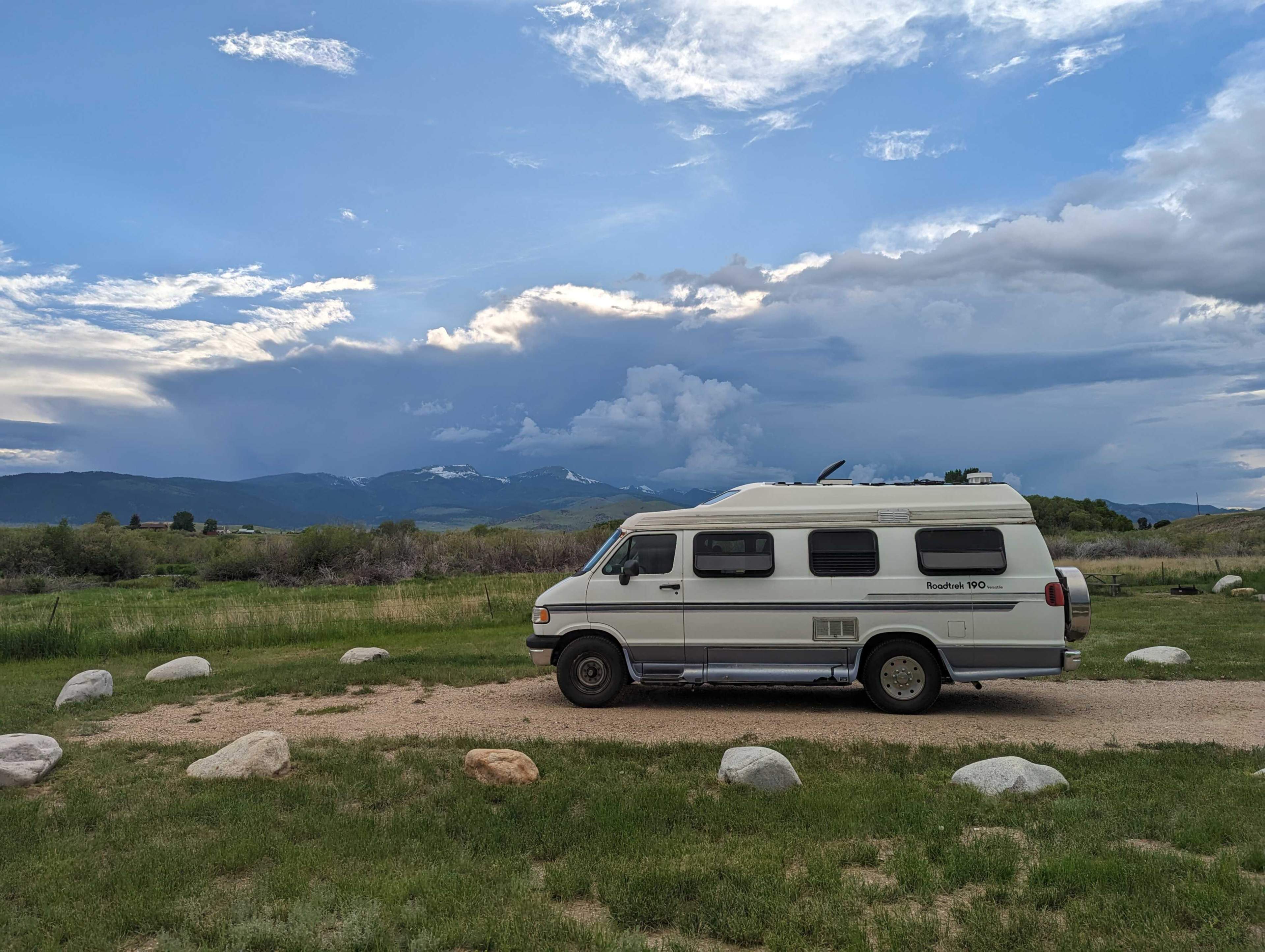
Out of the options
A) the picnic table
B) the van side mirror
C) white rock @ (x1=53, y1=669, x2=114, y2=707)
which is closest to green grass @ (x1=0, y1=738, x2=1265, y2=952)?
the van side mirror

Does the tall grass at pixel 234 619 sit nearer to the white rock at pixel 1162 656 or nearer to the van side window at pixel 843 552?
the van side window at pixel 843 552

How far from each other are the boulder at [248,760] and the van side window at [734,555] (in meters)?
5.47

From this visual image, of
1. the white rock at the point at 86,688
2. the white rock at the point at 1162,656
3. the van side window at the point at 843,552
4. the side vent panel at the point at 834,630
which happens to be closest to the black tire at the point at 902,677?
the side vent panel at the point at 834,630

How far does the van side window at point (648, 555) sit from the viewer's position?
1186 centimetres

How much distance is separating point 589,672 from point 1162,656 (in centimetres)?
1012

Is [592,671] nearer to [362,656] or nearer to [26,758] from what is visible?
[26,758]

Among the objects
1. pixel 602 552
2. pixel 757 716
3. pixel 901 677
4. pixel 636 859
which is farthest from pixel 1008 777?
pixel 602 552

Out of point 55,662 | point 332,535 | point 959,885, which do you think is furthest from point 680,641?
point 332,535

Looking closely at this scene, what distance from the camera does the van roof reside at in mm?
11234

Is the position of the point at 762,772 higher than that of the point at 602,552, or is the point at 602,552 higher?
the point at 602,552

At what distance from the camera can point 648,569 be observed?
1191cm

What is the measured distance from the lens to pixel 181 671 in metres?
15.2

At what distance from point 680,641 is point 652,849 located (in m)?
5.49

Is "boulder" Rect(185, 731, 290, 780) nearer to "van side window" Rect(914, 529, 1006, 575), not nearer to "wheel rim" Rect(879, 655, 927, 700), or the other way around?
"wheel rim" Rect(879, 655, 927, 700)
